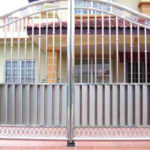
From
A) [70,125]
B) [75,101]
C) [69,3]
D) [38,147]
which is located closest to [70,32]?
[69,3]

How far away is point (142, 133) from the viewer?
4539 millimetres

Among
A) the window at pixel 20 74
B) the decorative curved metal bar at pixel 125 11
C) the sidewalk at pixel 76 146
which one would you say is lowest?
the sidewalk at pixel 76 146

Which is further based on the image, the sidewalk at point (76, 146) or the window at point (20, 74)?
the window at point (20, 74)

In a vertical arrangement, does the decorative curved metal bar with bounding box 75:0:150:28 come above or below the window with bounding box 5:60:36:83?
above

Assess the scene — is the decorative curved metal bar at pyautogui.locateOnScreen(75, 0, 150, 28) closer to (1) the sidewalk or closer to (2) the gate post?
(2) the gate post

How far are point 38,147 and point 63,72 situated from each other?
4.90m

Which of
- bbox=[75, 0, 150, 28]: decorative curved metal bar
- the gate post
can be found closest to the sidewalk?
the gate post

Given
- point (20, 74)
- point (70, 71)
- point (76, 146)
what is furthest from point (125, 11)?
point (76, 146)

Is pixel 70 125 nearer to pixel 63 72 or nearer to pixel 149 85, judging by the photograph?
pixel 149 85

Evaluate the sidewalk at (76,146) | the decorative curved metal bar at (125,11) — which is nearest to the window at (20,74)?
the sidewalk at (76,146)

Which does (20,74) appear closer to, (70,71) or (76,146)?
(70,71)

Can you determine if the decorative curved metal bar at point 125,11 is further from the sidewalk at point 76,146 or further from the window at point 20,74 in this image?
the sidewalk at point 76,146

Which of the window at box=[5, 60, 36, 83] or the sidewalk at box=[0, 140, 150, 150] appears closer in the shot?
the sidewalk at box=[0, 140, 150, 150]

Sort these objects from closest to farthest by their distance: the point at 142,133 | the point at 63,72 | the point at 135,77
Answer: the point at 142,133 → the point at 63,72 → the point at 135,77
